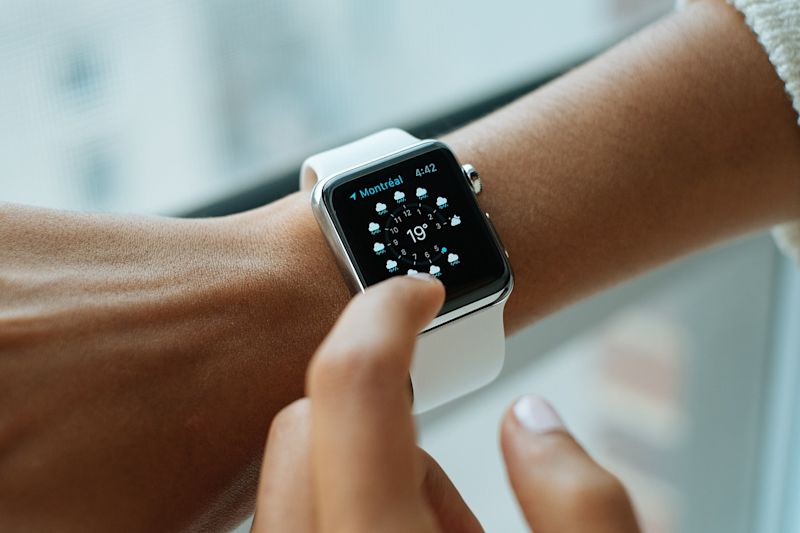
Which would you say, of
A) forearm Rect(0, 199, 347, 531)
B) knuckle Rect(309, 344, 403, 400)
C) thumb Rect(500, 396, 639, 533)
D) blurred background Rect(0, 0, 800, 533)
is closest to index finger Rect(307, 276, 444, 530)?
knuckle Rect(309, 344, 403, 400)

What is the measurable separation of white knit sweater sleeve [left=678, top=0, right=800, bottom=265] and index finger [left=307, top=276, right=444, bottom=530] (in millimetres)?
551

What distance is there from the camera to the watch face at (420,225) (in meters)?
0.72

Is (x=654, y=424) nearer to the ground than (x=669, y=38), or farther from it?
nearer to the ground

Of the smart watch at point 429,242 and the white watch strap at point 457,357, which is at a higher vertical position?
the smart watch at point 429,242

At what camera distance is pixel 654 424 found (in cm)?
139

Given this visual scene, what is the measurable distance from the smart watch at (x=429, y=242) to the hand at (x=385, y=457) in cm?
14

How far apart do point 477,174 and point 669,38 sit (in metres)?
0.28

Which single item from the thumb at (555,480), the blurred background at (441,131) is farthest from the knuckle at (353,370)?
the blurred background at (441,131)

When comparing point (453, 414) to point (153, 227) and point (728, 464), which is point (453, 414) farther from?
point (728, 464)

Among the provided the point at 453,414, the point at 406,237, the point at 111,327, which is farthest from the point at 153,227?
the point at 453,414

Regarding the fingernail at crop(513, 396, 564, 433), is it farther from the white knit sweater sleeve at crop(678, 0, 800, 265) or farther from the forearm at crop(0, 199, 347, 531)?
the white knit sweater sleeve at crop(678, 0, 800, 265)

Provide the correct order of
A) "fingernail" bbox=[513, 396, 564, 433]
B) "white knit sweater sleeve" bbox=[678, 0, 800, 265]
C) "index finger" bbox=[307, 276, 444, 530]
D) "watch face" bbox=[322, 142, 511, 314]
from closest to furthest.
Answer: "index finger" bbox=[307, 276, 444, 530] → "fingernail" bbox=[513, 396, 564, 433] → "watch face" bbox=[322, 142, 511, 314] → "white knit sweater sleeve" bbox=[678, 0, 800, 265]

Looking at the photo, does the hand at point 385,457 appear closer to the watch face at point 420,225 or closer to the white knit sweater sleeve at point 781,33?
the watch face at point 420,225

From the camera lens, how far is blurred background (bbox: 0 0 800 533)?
0.86 m
